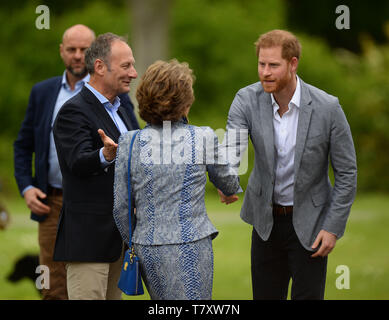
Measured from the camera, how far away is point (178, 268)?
3689mm

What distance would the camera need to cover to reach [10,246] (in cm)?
964

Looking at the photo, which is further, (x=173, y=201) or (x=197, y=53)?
(x=197, y=53)

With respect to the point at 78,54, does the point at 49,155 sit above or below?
below

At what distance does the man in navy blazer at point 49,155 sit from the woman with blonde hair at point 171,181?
1.71 metres

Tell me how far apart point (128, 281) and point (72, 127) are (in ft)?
3.02

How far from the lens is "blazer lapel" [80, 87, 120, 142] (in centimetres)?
417

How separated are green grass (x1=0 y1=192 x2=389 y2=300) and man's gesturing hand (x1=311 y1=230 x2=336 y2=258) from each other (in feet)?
9.61

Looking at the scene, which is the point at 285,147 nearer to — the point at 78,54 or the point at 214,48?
the point at 78,54

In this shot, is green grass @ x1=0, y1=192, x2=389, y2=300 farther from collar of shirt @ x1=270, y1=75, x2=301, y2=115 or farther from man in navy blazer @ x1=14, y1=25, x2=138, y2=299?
collar of shirt @ x1=270, y1=75, x2=301, y2=115

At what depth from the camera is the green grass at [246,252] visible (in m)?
7.28

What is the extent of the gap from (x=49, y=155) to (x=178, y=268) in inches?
79.0

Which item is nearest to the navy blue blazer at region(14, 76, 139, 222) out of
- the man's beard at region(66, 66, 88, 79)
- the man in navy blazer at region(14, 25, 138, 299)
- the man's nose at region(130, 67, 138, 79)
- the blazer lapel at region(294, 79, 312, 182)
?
the man in navy blazer at region(14, 25, 138, 299)

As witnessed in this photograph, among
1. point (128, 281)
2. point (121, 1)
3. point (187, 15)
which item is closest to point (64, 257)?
point (128, 281)

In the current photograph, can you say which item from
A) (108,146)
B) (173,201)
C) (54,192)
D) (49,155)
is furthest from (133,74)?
(54,192)
